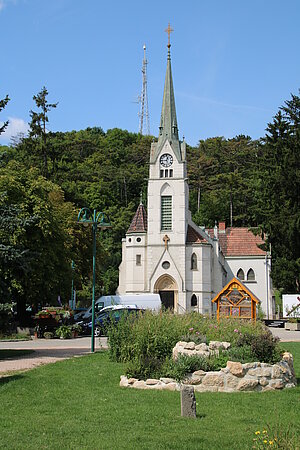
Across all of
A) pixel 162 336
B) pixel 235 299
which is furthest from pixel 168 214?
pixel 162 336

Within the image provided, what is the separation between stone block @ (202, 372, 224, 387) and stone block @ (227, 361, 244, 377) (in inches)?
9.7

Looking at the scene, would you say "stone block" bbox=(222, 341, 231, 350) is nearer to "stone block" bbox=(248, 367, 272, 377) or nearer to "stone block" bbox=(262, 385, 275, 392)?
"stone block" bbox=(248, 367, 272, 377)

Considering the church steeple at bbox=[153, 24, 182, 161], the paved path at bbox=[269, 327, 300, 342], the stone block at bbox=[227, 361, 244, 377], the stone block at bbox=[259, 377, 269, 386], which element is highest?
the church steeple at bbox=[153, 24, 182, 161]

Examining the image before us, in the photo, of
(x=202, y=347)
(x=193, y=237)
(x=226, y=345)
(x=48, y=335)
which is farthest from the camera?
→ (x=193, y=237)

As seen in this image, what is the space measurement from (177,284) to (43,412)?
4211 centimetres

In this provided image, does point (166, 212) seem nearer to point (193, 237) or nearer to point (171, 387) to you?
point (193, 237)

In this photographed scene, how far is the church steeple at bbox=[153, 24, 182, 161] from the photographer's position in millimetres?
55375

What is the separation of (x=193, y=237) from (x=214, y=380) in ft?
137

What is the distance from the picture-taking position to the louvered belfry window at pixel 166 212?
53.3 meters

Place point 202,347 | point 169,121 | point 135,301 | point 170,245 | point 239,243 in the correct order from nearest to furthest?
point 202,347 < point 135,301 < point 170,245 < point 169,121 < point 239,243

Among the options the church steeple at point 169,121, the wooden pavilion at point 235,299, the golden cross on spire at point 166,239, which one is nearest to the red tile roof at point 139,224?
the golden cross on spire at point 166,239

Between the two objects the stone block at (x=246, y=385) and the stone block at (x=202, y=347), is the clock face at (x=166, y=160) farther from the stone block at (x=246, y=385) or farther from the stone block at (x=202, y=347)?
the stone block at (x=246, y=385)

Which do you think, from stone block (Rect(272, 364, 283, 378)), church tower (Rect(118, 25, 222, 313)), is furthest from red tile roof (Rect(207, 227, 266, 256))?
stone block (Rect(272, 364, 283, 378))

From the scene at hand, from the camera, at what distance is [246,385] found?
1159 cm
